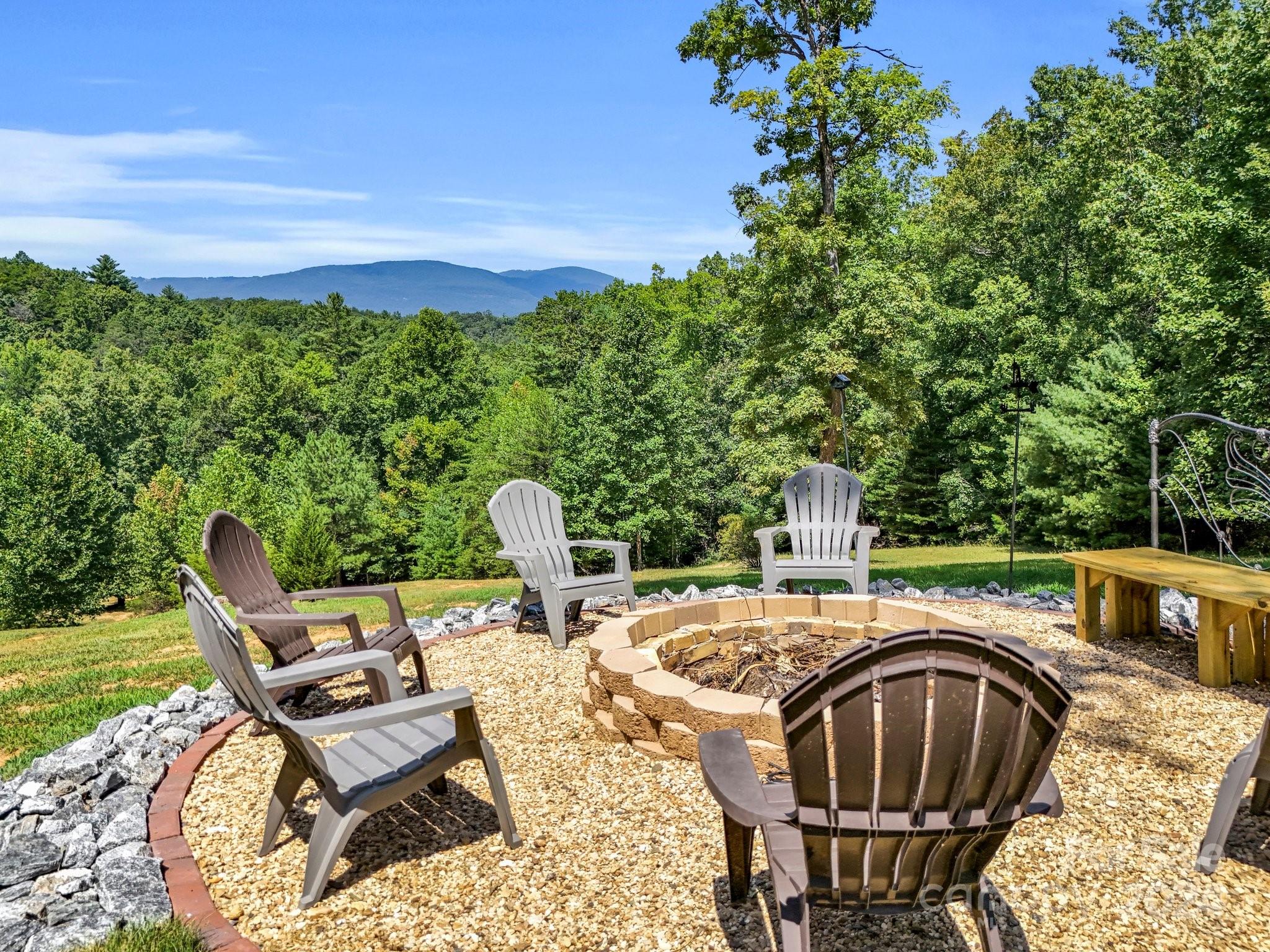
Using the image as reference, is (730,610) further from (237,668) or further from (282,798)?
(237,668)

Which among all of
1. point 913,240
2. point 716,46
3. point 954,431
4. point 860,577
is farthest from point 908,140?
point 954,431

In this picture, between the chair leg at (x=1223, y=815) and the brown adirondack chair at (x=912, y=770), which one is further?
the chair leg at (x=1223, y=815)

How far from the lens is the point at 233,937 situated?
6.41 ft

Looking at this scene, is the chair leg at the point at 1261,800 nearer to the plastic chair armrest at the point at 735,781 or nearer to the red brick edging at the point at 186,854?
the plastic chair armrest at the point at 735,781

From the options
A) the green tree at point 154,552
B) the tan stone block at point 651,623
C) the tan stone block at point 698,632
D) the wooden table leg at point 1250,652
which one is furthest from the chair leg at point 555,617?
the green tree at point 154,552

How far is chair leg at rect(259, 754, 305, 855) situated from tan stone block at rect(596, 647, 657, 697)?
132cm

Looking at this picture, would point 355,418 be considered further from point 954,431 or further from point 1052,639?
point 1052,639

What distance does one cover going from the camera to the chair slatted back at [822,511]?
19.2ft

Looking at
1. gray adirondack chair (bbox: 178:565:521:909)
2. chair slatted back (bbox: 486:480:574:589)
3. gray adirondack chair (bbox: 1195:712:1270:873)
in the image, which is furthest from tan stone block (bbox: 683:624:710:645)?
gray adirondack chair (bbox: 1195:712:1270:873)

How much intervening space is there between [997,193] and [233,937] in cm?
2298

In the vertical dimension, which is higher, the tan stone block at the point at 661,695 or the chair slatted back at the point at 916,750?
the chair slatted back at the point at 916,750

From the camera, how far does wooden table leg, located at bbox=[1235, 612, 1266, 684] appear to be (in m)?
3.90

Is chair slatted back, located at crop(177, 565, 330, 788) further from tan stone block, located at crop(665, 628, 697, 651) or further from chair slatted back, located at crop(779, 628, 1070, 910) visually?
tan stone block, located at crop(665, 628, 697, 651)

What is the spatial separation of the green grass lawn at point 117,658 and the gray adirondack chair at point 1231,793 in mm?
4495
